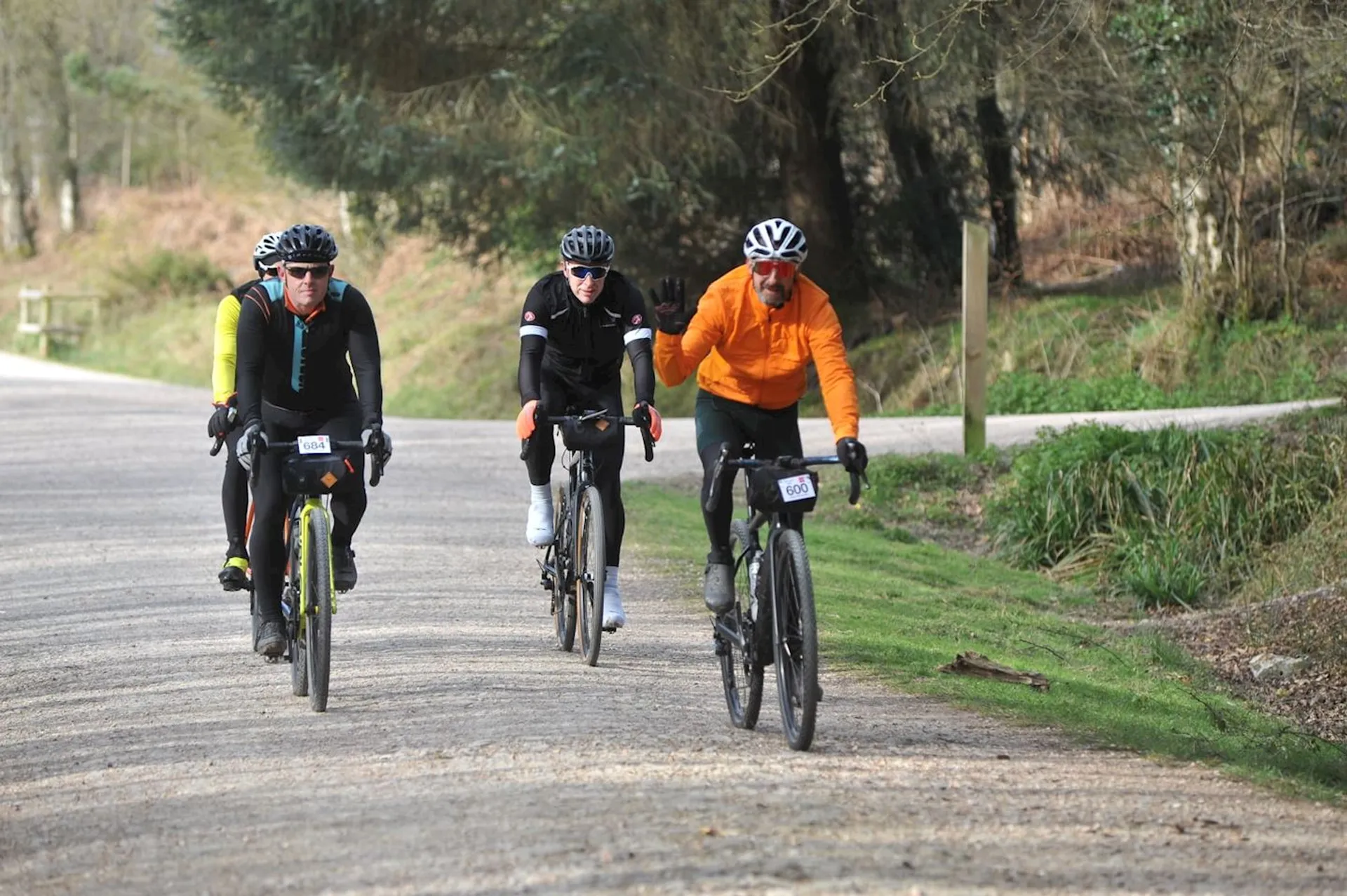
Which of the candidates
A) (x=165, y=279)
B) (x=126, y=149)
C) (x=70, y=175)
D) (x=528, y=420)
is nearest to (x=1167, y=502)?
(x=528, y=420)

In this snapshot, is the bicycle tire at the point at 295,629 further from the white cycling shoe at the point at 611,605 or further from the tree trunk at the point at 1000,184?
the tree trunk at the point at 1000,184

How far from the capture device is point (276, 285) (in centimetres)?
855

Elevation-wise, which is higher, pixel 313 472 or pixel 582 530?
pixel 313 472

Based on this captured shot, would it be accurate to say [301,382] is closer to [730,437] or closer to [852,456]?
[730,437]

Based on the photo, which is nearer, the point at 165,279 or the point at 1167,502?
the point at 1167,502

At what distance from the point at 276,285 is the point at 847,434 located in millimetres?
2672

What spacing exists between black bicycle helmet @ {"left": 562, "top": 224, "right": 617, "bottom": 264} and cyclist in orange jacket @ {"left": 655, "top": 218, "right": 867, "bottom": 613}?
97 cm

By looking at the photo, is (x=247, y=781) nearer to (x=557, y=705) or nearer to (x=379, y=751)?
(x=379, y=751)

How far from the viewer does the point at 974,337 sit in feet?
61.0

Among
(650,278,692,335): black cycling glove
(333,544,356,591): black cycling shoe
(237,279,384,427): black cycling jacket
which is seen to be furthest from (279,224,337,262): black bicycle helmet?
(650,278,692,335): black cycling glove

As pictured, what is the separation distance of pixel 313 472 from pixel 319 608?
621 millimetres

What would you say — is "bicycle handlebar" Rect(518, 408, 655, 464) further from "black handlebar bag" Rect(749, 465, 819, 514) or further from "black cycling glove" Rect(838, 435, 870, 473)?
"black cycling glove" Rect(838, 435, 870, 473)

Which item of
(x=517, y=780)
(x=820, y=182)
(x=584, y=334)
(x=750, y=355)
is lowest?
(x=517, y=780)

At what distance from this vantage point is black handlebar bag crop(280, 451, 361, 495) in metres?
8.41
